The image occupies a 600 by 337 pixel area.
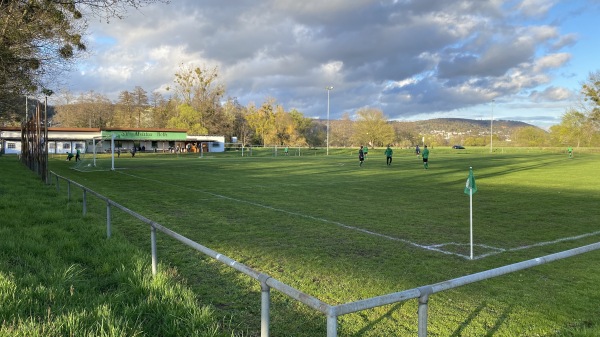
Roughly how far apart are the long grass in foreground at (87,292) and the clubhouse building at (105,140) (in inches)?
2403

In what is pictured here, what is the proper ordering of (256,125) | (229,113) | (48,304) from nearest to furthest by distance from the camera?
(48,304), (229,113), (256,125)

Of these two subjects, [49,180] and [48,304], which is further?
[49,180]

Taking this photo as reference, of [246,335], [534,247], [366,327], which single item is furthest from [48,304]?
[534,247]

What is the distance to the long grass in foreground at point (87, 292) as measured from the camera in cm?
374

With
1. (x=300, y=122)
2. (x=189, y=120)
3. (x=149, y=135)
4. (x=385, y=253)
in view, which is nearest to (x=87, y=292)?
(x=385, y=253)

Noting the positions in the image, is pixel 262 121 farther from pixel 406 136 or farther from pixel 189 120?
pixel 406 136

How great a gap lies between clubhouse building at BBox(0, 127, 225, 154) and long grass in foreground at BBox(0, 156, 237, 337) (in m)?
61.0

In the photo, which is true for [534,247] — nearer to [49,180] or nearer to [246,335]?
[246,335]

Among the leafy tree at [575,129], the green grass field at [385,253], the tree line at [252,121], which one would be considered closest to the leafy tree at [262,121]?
the tree line at [252,121]

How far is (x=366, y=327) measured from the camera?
4328mm

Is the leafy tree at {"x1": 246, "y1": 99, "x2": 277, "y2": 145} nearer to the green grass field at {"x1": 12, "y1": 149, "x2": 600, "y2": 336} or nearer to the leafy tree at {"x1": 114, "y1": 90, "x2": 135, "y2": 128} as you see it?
the leafy tree at {"x1": 114, "y1": 90, "x2": 135, "y2": 128}

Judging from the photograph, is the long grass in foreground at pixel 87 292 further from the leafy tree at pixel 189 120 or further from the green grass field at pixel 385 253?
the leafy tree at pixel 189 120

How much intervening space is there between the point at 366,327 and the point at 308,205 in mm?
8991

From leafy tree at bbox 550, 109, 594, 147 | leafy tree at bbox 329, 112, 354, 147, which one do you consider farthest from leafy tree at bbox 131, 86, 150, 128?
leafy tree at bbox 550, 109, 594, 147
